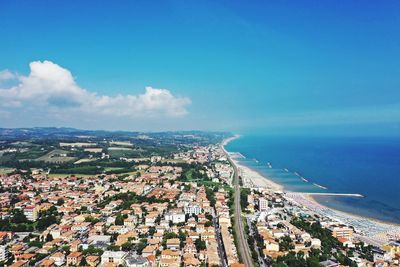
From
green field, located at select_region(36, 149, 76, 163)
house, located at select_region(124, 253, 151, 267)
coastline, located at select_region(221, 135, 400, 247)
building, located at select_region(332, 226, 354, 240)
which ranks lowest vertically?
house, located at select_region(124, 253, 151, 267)

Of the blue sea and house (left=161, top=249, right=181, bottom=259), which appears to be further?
the blue sea

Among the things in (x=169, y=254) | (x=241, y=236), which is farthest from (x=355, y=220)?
(x=169, y=254)

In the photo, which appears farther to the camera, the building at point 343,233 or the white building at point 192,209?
the white building at point 192,209

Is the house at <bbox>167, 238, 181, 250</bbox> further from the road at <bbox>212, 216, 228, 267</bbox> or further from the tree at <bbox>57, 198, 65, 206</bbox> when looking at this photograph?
the tree at <bbox>57, 198, 65, 206</bbox>

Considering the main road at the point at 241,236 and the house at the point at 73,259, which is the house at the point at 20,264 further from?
the main road at the point at 241,236

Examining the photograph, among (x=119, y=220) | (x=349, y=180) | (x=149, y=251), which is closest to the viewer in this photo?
(x=149, y=251)

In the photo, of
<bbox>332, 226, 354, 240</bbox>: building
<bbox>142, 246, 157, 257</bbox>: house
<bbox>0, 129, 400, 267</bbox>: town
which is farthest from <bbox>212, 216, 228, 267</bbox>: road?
<bbox>332, 226, 354, 240</bbox>: building

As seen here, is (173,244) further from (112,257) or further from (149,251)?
(112,257)

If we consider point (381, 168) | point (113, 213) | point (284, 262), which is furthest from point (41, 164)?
point (381, 168)

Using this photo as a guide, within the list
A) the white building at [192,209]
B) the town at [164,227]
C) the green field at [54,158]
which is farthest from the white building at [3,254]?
the green field at [54,158]

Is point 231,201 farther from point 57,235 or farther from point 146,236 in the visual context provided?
point 57,235

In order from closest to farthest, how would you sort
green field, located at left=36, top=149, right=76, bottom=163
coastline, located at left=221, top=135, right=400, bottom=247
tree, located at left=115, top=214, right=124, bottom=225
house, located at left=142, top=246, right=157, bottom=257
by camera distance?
house, located at left=142, top=246, right=157, bottom=257
coastline, located at left=221, top=135, right=400, bottom=247
tree, located at left=115, top=214, right=124, bottom=225
green field, located at left=36, top=149, right=76, bottom=163
